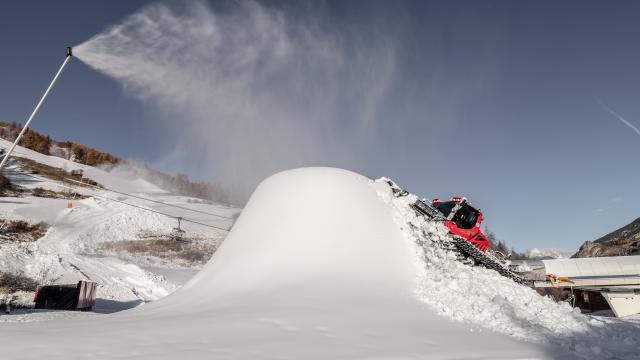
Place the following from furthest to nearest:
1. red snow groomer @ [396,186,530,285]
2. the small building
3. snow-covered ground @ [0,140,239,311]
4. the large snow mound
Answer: snow-covered ground @ [0,140,239,311] → the small building → red snow groomer @ [396,186,530,285] → the large snow mound

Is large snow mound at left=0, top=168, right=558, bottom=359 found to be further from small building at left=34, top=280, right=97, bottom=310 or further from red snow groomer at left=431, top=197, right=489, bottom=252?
small building at left=34, top=280, right=97, bottom=310

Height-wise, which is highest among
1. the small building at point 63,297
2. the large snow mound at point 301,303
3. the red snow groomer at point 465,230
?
the red snow groomer at point 465,230

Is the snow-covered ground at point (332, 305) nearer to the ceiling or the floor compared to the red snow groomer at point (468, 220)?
nearer to the floor

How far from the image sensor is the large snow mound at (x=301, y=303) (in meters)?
4.19

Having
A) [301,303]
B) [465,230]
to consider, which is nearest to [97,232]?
[465,230]

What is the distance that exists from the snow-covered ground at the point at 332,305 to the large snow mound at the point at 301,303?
0.03m

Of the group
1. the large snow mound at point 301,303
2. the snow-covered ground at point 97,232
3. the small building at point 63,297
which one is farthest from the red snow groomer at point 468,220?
the snow-covered ground at point 97,232

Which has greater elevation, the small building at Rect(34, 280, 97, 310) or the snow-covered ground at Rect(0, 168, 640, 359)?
the snow-covered ground at Rect(0, 168, 640, 359)

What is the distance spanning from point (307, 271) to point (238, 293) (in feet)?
4.70

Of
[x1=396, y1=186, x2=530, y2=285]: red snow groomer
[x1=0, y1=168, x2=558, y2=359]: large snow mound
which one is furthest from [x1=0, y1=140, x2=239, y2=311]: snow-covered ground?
[x1=396, y1=186, x2=530, y2=285]: red snow groomer

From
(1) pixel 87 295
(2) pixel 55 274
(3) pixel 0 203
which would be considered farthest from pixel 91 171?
(1) pixel 87 295

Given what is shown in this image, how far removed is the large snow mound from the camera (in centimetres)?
419

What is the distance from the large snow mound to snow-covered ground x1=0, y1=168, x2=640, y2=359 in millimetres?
29

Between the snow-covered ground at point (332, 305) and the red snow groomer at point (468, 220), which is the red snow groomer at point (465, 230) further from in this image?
the snow-covered ground at point (332, 305)
